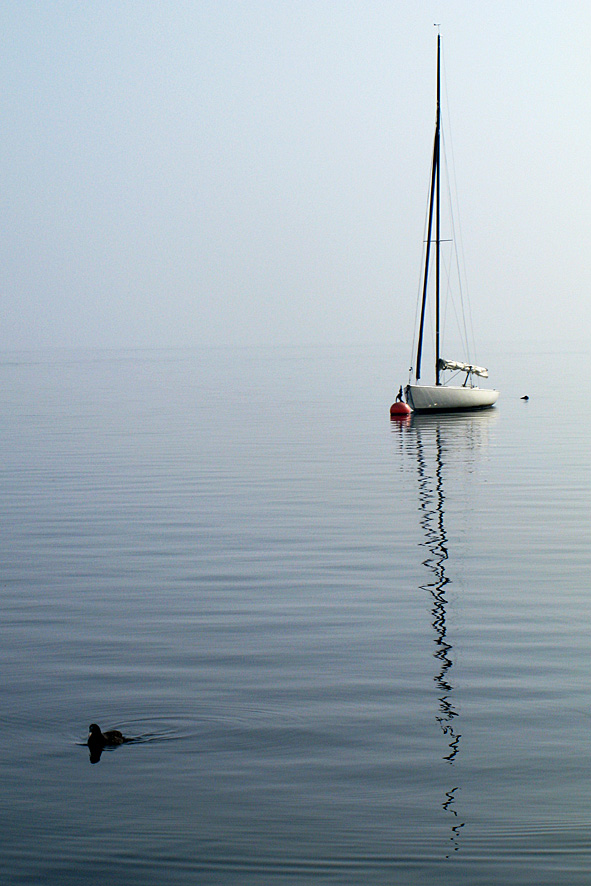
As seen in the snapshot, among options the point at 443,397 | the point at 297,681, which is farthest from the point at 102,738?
the point at 443,397

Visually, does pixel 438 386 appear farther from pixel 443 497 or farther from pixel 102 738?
pixel 102 738

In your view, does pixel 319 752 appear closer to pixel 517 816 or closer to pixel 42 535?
pixel 517 816

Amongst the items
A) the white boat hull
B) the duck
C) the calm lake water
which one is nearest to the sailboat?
the white boat hull

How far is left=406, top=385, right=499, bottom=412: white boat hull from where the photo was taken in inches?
2648

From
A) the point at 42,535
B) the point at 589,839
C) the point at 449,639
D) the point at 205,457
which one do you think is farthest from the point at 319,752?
the point at 205,457

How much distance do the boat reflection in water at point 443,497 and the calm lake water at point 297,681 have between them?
70 millimetres

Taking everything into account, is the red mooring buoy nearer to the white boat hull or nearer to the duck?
the white boat hull

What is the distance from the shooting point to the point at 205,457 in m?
44.0

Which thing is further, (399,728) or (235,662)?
(235,662)

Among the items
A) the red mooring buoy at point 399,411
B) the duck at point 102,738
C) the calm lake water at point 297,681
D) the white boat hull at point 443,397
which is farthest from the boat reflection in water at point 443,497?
the duck at point 102,738

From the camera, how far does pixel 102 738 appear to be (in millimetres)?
11977

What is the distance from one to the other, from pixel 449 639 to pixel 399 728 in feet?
13.5

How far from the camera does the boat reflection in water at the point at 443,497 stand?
1265 cm

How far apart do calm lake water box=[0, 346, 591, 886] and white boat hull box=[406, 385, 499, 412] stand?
31.7m
